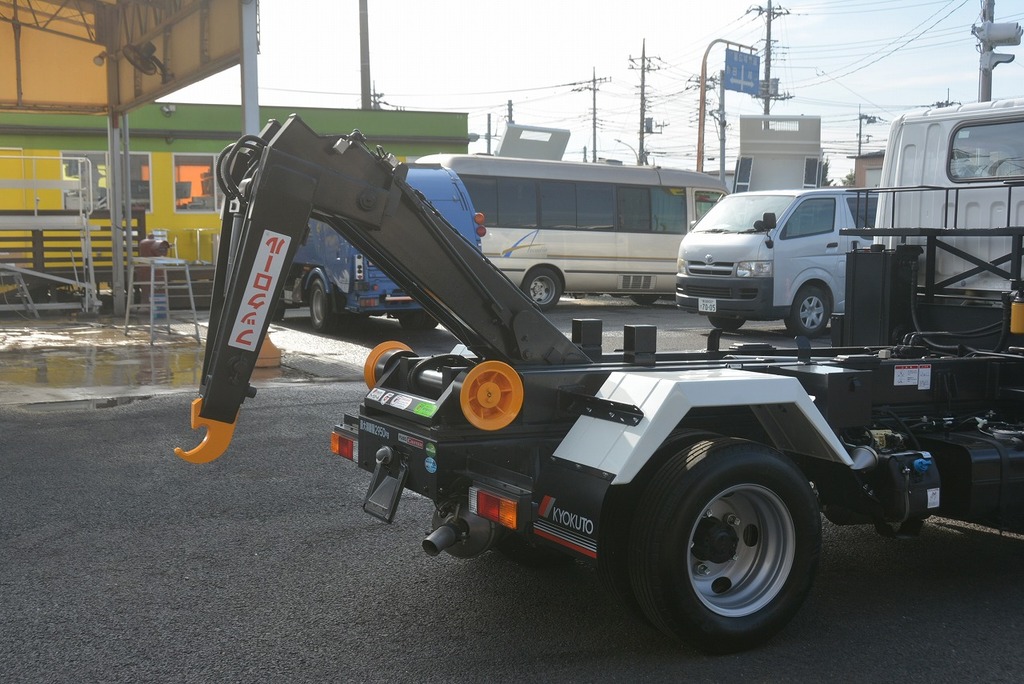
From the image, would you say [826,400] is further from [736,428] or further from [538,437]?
[538,437]

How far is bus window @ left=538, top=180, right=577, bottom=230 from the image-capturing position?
21.2 metres

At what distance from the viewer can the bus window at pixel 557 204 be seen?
21234 mm

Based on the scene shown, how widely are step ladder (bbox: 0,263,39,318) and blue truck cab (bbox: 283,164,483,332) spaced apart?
15.3ft

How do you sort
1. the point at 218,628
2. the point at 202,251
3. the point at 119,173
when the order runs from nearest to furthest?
1. the point at 218,628
2. the point at 119,173
3. the point at 202,251

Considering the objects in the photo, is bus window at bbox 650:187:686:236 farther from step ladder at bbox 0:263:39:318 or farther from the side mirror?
step ladder at bbox 0:263:39:318

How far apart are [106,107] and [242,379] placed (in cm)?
1649

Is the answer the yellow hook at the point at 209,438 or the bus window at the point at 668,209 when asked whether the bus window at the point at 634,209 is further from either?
the yellow hook at the point at 209,438

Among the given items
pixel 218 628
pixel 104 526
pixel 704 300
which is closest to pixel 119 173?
pixel 704 300

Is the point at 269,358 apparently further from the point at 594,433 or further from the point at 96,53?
the point at 96,53

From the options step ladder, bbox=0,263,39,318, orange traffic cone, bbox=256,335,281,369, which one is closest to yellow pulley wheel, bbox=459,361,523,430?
orange traffic cone, bbox=256,335,281,369

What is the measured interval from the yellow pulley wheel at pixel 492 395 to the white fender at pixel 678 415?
10.3 inches

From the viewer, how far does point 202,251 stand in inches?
949

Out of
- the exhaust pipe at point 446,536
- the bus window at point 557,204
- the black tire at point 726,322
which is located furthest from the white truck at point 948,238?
the bus window at point 557,204

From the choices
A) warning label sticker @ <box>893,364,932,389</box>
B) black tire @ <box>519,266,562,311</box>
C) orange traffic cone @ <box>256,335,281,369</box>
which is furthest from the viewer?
black tire @ <box>519,266,562,311</box>
